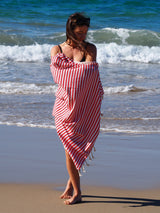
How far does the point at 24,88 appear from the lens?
8672 mm

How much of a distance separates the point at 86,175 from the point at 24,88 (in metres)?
4.86

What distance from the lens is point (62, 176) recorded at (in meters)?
3.97

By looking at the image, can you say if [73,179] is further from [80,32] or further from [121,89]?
[121,89]

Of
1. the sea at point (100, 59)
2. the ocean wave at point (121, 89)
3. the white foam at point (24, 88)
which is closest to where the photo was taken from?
the sea at point (100, 59)

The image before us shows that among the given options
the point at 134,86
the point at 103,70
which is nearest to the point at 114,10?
the point at 103,70

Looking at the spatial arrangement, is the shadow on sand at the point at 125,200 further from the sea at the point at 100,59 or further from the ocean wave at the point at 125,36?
the ocean wave at the point at 125,36

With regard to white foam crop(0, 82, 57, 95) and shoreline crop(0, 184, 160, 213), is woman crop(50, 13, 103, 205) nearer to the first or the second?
shoreline crop(0, 184, 160, 213)

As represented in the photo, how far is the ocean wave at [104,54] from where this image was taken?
13.6 meters

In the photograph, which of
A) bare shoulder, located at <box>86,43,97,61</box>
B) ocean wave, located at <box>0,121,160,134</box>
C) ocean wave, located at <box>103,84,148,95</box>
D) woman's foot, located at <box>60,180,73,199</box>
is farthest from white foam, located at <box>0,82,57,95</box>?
bare shoulder, located at <box>86,43,97,61</box>

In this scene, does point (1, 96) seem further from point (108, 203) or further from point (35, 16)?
point (35, 16)

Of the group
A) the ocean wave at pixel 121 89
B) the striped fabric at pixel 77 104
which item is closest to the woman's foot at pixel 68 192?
the striped fabric at pixel 77 104

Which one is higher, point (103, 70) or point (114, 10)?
point (114, 10)

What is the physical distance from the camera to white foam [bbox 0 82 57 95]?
27.5 feet

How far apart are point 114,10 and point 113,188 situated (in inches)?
792
